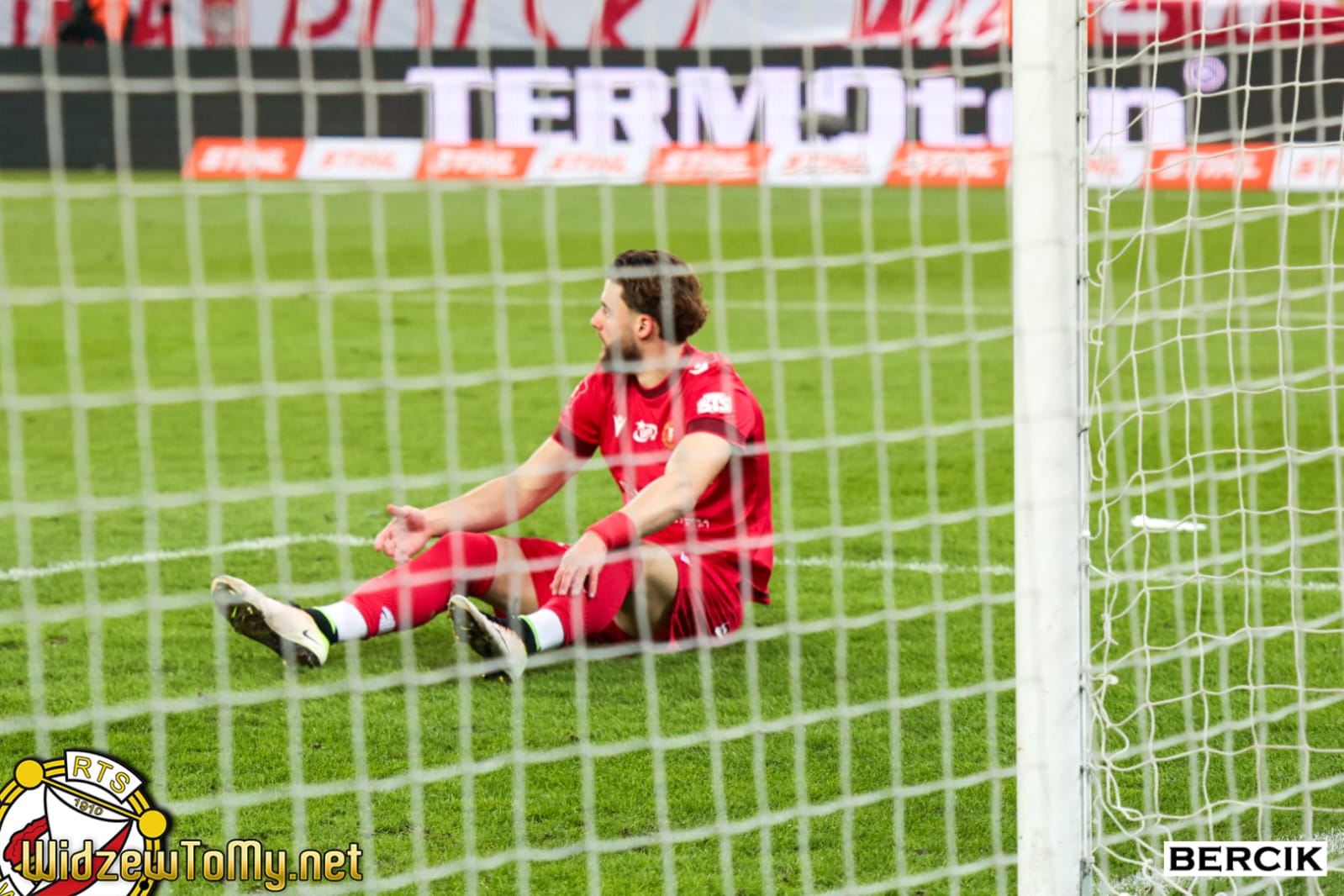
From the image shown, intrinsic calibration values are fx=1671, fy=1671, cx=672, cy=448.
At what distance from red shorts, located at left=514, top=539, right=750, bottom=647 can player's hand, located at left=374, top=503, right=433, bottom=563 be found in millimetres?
486

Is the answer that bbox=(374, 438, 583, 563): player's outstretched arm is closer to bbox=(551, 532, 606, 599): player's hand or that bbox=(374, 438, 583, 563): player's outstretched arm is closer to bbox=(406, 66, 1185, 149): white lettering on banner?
bbox=(551, 532, 606, 599): player's hand

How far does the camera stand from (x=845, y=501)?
6445mm

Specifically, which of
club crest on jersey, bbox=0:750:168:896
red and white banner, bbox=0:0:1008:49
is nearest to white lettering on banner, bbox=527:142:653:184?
red and white banner, bbox=0:0:1008:49

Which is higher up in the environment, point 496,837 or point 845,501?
point 845,501

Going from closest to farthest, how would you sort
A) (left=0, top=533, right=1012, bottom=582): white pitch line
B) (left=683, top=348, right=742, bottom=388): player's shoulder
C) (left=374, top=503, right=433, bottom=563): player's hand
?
(left=374, top=503, right=433, bottom=563): player's hand
(left=683, top=348, right=742, bottom=388): player's shoulder
(left=0, top=533, right=1012, bottom=582): white pitch line

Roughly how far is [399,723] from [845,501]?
9.42 feet

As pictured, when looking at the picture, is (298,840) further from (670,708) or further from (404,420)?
(404,420)

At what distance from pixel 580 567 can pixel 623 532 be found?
223 millimetres

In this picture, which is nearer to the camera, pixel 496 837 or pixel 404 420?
pixel 496 837

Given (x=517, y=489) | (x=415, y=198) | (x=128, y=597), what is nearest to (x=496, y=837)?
(x=517, y=489)

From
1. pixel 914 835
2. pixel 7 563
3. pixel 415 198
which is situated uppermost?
pixel 415 198

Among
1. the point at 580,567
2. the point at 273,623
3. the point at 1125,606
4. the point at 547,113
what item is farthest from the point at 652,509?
the point at 547,113

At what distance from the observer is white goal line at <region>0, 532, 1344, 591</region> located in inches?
208

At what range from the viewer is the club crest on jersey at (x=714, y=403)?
428 cm
